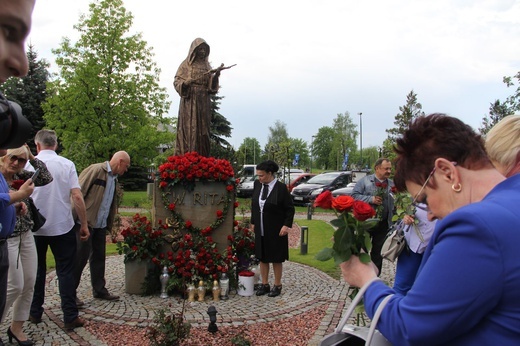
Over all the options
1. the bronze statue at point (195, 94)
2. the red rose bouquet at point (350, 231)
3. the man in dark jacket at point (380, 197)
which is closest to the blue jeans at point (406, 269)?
the red rose bouquet at point (350, 231)

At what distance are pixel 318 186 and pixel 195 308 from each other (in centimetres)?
1622

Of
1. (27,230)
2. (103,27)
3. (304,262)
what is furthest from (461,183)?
(103,27)

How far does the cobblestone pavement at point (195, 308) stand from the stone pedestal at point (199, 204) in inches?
41.7

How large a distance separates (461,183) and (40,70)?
103ft

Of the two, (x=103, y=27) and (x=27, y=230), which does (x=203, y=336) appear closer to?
(x=27, y=230)

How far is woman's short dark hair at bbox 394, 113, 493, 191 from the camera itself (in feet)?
4.52

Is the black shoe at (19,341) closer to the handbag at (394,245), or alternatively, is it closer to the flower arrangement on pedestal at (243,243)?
the flower arrangement on pedestal at (243,243)

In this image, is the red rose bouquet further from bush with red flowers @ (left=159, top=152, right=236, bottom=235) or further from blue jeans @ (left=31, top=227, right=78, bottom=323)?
bush with red flowers @ (left=159, top=152, right=236, bottom=235)

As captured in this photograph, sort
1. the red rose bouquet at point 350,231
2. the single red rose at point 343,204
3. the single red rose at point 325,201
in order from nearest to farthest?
the red rose bouquet at point 350,231 → the single red rose at point 343,204 → the single red rose at point 325,201

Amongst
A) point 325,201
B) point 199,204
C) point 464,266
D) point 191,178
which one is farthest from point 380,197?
point 464,266

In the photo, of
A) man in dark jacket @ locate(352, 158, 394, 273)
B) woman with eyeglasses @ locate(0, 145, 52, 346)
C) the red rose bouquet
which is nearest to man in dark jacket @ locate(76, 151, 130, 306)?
woman with eyeglasses @ locate(0, 145, 52, 346)

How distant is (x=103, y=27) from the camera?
1841 cm

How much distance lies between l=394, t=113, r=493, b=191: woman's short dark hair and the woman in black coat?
4.57 m

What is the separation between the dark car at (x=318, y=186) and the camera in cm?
2081
